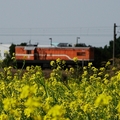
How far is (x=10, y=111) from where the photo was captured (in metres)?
3.00

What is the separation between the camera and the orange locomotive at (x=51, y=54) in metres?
42.7

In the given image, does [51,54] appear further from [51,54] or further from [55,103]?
[55,103]

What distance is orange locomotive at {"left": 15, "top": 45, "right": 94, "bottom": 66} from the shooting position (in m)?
42.7

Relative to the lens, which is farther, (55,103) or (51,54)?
(51,54)

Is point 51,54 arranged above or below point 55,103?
below

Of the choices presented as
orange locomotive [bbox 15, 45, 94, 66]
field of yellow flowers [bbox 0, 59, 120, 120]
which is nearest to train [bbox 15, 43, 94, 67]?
orange locomotive [bbox 15, 45, 94, 66]

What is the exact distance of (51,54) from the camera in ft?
145

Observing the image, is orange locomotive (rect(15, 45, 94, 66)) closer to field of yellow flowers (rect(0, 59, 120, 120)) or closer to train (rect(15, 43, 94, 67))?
train (rect(15, 43, 94, 67))

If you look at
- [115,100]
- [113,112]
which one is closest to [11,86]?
[115,100]

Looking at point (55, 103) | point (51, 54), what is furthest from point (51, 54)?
point (55, 103)

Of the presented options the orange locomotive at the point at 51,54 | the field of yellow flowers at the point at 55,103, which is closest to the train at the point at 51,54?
the orange locomotive at the point at 51,54

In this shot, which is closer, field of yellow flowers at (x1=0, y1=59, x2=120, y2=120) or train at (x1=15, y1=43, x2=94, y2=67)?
field of yellow flowers at (x1=0, y1=59, x2=120, y2=120)

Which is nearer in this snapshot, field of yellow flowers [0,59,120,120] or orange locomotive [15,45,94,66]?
field of yellow flowers [0,59,120,120]

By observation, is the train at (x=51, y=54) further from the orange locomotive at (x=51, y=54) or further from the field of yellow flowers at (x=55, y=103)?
the field of yellow flowers at (x=55, y=103)
